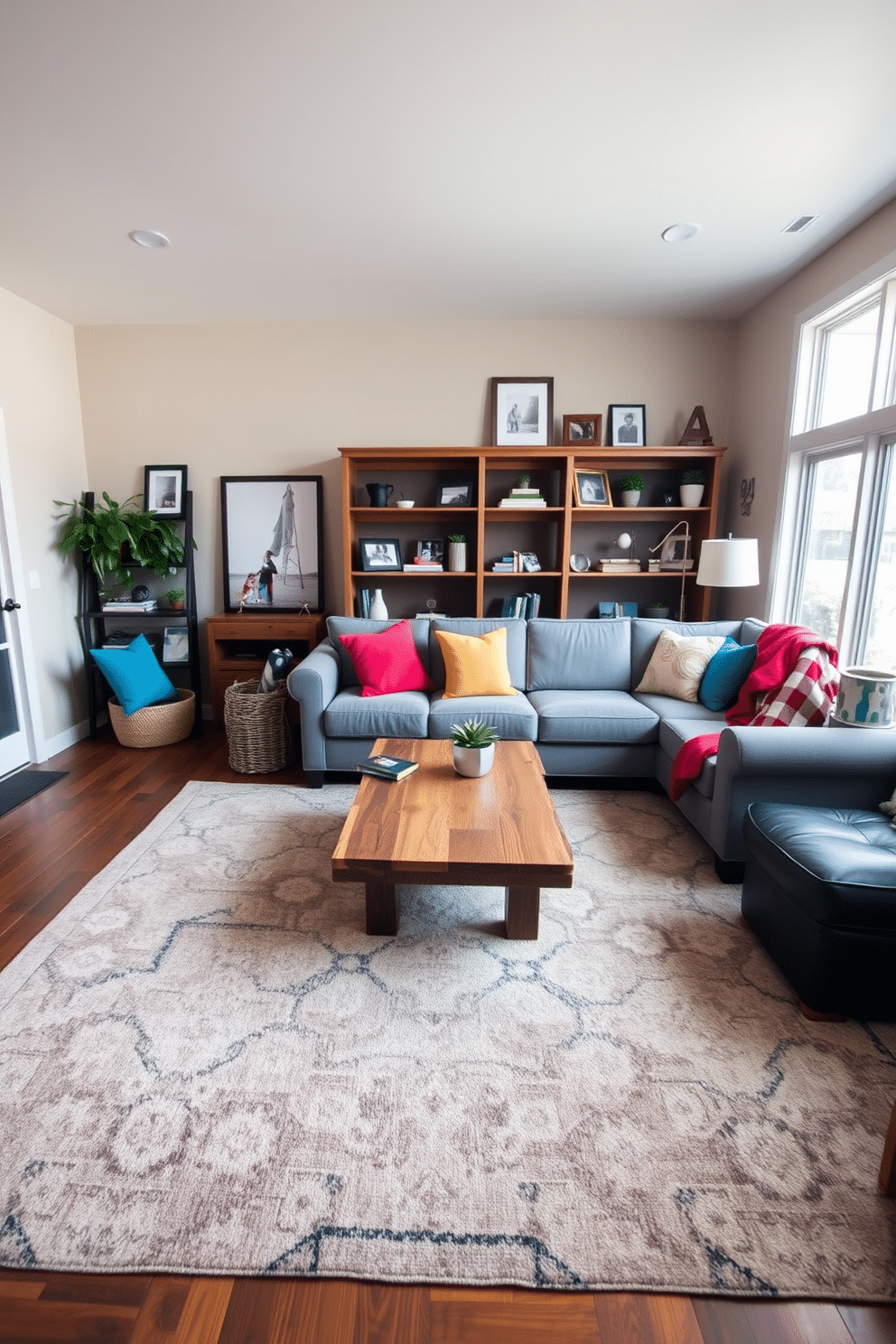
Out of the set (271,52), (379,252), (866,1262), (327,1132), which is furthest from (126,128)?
(866,1262)

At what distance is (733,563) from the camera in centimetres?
338

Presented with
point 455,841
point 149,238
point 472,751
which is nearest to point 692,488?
point 472,751

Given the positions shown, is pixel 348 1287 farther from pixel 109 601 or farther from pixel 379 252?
pixel 109 601

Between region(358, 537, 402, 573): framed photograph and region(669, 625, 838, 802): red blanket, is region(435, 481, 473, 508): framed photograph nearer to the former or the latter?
region(358, 537, 402, 573): framed photograph

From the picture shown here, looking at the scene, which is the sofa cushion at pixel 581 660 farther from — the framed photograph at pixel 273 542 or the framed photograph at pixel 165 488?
the framed photograph at pixel 165 488

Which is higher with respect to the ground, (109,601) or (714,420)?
(714,420)

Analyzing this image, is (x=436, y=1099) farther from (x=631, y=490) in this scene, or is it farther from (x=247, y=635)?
(x=631, y=490)

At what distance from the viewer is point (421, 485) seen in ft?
14.8

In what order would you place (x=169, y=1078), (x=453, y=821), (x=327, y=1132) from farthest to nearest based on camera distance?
1. (x=453, y=821)
2. (x=169, y=1078)
3. (x=327, y=1132)

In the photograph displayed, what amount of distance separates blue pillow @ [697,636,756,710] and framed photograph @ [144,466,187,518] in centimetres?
359

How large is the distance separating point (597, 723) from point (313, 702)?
146 centimetres

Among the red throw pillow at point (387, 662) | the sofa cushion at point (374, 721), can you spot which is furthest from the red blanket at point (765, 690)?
the red throw pillow at point (387, 662)

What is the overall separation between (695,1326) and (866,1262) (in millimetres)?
371

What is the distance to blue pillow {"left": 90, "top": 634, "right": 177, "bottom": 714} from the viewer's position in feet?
13.2
